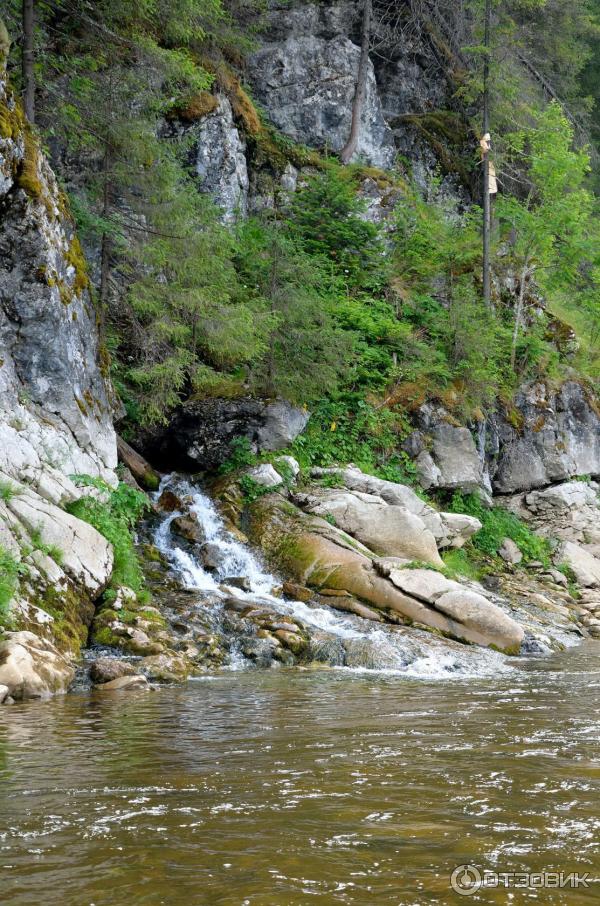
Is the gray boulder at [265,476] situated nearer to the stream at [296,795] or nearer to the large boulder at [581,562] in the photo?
the stream at [296,795]

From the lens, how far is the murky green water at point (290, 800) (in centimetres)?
315

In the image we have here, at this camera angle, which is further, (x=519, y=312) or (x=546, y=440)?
(x=519, y=312)

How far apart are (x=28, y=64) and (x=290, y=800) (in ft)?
47.3

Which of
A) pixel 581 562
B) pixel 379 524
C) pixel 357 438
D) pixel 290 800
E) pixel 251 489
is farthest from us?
pixel 581 562

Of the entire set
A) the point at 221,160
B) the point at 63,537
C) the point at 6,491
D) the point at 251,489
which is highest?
the point at 221,160

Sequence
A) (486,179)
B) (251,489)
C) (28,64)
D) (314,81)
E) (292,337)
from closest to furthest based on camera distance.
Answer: (28,64), (251,489), (292,337), (486,179), (314,81)

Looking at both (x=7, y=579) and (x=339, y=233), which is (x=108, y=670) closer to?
(x=7, y=579)

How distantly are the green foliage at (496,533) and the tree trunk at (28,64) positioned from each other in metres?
14.6

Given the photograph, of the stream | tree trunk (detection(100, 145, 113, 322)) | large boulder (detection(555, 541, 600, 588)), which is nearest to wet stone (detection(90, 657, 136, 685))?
the stream

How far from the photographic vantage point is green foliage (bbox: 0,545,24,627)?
903 cm

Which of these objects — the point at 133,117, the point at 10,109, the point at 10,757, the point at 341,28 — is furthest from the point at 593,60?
the point at 10,757

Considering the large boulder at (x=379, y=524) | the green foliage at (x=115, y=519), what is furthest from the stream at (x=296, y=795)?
the large boulder at (x=379, y=524)

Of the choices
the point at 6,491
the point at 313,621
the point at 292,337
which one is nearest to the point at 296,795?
the point at 6,491

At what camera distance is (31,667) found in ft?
27.0
